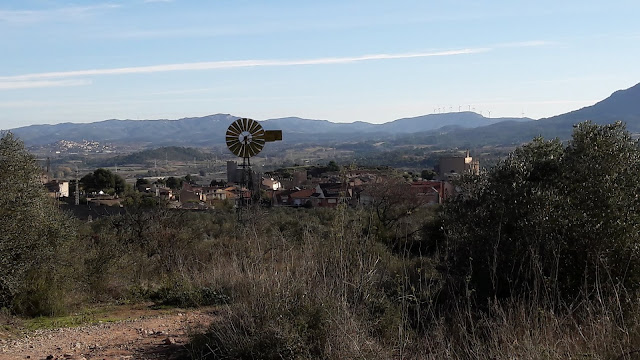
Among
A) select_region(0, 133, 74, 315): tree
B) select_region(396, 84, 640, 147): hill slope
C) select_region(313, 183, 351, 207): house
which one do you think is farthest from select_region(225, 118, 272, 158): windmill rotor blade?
select_region(396, 84, 640, 147): hill slope

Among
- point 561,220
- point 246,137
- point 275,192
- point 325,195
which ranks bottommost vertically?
point 275,192

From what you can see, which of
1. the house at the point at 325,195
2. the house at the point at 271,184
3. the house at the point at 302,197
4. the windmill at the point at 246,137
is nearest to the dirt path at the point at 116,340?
the windmill at the point at 246,137

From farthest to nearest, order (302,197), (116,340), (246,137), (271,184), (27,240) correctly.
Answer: (271,184) < (302,197) < (246,137) < (27,240) < (116,340)

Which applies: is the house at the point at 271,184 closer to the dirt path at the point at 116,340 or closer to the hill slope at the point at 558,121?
the dirt path at the point at 116,340

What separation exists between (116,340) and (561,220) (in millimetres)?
5641

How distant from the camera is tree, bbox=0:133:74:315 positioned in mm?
8648

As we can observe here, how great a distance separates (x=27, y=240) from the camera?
891 cm

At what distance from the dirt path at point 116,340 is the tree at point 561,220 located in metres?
3.40

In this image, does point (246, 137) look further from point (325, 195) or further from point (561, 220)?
point (325, 195)

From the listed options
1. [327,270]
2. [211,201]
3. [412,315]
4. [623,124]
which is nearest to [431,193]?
[211,201]

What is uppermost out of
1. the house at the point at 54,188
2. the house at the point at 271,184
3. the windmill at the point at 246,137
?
the windmill at the point at 246,137

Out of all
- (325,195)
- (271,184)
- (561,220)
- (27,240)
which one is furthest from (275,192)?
(561,220)

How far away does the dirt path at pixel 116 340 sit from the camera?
6.44 meters

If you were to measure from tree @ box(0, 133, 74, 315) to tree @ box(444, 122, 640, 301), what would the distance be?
5.98 meters
